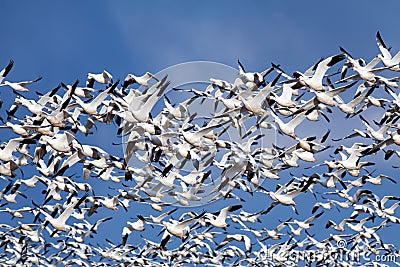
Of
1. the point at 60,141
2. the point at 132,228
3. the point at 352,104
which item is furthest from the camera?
the point at 132,228

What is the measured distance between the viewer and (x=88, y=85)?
2072 centimetres

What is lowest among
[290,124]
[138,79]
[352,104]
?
[290,124]

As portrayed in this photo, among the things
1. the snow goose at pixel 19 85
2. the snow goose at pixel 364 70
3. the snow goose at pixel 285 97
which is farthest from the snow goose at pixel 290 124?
the snow goose at pixel 19 85

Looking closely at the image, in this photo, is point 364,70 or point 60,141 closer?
point 364,70

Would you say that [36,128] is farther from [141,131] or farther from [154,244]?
[154,244]

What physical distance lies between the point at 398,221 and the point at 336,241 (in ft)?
9.96

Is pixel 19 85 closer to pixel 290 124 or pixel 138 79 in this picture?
pixel 138 79

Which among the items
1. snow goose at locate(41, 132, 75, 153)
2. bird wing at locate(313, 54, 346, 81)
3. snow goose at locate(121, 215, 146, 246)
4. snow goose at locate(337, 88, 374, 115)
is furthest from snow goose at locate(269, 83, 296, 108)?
snow goose at locate(121, 215, 146, 246)

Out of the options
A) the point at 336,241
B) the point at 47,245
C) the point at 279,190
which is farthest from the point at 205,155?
the point at 47,245

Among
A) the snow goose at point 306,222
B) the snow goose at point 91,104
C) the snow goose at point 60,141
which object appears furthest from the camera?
the snow goose at point 306,222

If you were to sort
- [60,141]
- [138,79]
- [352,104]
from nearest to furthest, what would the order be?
1. [60,141]
2. [352,104]
3. [138,79]

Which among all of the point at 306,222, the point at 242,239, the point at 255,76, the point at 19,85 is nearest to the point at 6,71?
the point at 19,85

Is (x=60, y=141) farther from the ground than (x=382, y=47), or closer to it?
closer to it

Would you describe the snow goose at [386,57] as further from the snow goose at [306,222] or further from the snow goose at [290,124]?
the snow goose at [306,222]
